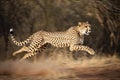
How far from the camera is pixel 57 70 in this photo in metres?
4.59

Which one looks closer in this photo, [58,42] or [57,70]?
[57,70]

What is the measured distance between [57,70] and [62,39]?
38 centimetres

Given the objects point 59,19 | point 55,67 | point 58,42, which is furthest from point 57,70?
point 59,19

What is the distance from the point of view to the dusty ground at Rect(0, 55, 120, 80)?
4586 mm

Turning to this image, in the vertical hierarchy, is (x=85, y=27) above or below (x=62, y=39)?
above

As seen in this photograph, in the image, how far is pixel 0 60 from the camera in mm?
4641

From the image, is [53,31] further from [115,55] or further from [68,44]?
[115,55]

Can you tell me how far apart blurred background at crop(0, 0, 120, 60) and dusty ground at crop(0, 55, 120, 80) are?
5.9 inches

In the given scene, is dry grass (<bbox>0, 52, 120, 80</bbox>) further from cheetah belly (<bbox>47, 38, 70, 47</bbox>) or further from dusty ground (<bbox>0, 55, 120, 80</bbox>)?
cheetah belly (<bbox>47, 38, 70, 47</bbox>)

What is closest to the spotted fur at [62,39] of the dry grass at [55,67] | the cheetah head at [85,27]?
the cheetah head at [85,27]

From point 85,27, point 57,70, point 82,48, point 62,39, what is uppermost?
point 85,27

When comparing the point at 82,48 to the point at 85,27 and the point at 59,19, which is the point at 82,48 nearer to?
the point at 85,27

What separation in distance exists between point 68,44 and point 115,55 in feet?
1.85

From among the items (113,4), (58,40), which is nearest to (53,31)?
(58,40)
